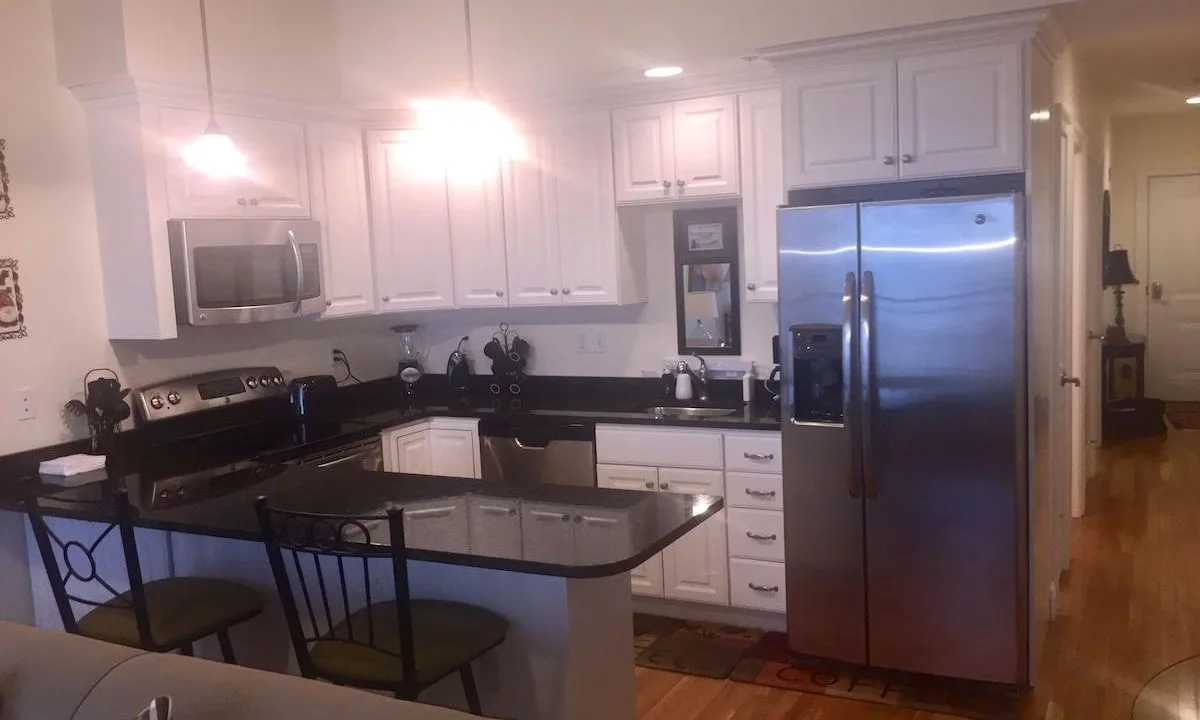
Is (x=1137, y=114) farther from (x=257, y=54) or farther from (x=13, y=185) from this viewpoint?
(x=13, y=185)

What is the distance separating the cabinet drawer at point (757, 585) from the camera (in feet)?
13.1

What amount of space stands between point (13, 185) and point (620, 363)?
263 centimetres

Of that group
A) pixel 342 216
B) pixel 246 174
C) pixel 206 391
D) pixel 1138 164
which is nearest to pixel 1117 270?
pixel 1138 164

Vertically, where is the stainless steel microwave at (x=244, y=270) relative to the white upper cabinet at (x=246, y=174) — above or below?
below

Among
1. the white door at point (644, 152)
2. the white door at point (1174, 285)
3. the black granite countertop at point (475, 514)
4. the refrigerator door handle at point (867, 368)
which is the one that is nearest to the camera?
the black granite countertop at point (475, 514)

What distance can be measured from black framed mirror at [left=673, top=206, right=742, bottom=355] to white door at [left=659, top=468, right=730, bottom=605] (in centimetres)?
75

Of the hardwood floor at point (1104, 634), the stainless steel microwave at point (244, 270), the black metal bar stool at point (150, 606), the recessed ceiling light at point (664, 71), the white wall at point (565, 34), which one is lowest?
the hardwood floor at point (1104, 634)

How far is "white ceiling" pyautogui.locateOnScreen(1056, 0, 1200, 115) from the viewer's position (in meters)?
3.44

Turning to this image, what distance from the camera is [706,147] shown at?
4168 millimetres

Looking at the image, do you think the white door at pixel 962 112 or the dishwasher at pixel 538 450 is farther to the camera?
the dishwasher at pixel 538 450

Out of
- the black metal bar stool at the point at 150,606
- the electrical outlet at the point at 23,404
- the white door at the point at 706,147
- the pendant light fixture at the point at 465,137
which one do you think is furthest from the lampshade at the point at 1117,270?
the electrical outlet at the point at 23,404

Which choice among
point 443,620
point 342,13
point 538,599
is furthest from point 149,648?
point 342,13

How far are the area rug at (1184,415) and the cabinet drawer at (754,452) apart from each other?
5.47 metres

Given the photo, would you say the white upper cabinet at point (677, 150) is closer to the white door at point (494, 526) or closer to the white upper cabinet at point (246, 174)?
the white upper cabinet at point (246, 174)
